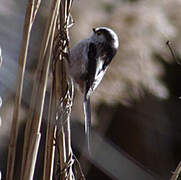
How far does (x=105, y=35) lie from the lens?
91cm

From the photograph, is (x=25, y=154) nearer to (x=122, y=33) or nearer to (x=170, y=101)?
(x=122, y=33)

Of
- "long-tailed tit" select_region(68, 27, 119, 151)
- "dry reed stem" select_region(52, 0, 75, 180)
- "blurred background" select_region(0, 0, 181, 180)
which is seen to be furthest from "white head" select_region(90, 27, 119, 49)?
"dry reed stem" select_region(52, 0, 75, 180)

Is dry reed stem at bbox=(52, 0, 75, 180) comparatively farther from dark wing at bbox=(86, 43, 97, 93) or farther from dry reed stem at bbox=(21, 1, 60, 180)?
dark wing at bbox=(86, 43, 97, 93)

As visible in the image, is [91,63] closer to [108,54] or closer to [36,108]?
[108,54]

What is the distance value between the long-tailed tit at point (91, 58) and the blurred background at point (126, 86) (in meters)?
0.14

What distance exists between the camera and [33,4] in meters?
0.55

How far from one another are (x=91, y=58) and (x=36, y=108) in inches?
12.1

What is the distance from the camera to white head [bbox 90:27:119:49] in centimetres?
88

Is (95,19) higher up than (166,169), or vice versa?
(95,19)

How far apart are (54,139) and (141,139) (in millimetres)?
1082

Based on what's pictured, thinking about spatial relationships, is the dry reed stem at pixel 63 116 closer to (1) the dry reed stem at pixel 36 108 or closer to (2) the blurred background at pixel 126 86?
(1) the dry reed stem at pixel 36 108

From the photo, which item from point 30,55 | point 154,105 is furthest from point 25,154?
point 154,105

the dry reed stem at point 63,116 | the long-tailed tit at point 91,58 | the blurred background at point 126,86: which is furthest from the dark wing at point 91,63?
the dry reed stem at point 63,116

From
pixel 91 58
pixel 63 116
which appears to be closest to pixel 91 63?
pixel 91 58
